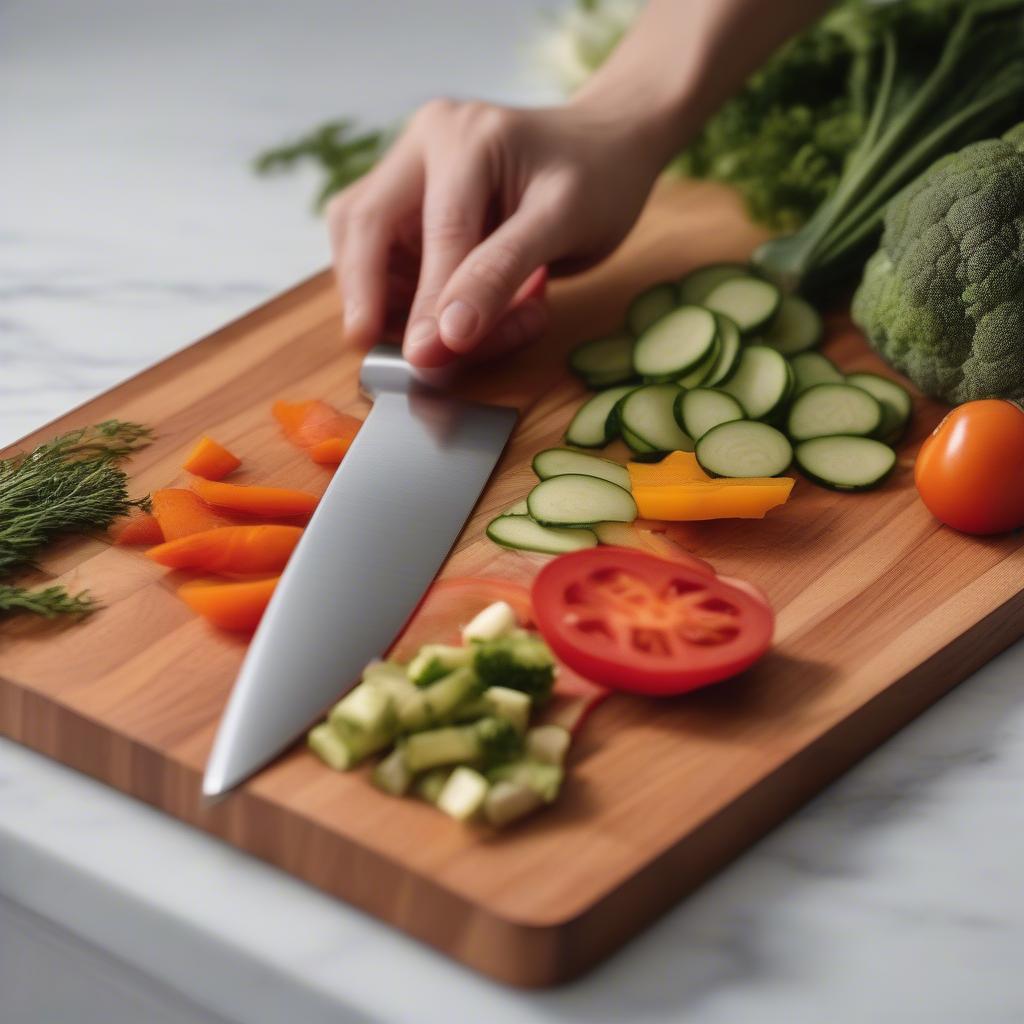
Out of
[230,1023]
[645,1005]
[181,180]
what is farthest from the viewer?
[181,180]

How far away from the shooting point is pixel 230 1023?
173 centimetres

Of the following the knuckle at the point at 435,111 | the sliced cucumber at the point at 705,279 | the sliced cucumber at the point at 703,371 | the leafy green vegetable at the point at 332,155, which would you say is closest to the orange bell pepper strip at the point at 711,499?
the sliced cucumber at the point at 703,371

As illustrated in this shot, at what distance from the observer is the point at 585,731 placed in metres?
1.84

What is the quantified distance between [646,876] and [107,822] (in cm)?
67

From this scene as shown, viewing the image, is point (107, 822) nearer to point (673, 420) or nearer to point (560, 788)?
point (560, 788)

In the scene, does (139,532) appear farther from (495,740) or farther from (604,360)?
(604,360)

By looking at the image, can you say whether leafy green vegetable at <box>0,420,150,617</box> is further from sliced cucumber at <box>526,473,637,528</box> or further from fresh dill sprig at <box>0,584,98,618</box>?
sliced cucumber at <box>526,473,637,528</box>

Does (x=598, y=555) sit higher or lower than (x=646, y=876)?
higher

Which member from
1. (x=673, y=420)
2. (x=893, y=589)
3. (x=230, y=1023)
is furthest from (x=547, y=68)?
(x=230, y=1023)

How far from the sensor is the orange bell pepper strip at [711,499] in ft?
7.11

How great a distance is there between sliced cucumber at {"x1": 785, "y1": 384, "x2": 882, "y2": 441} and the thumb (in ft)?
1.76

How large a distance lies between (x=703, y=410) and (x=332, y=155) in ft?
5.37

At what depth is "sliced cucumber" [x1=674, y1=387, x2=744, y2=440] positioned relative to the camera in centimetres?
239

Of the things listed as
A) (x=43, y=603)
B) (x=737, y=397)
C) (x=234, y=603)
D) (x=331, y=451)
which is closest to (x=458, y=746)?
(x=234, y=603)
